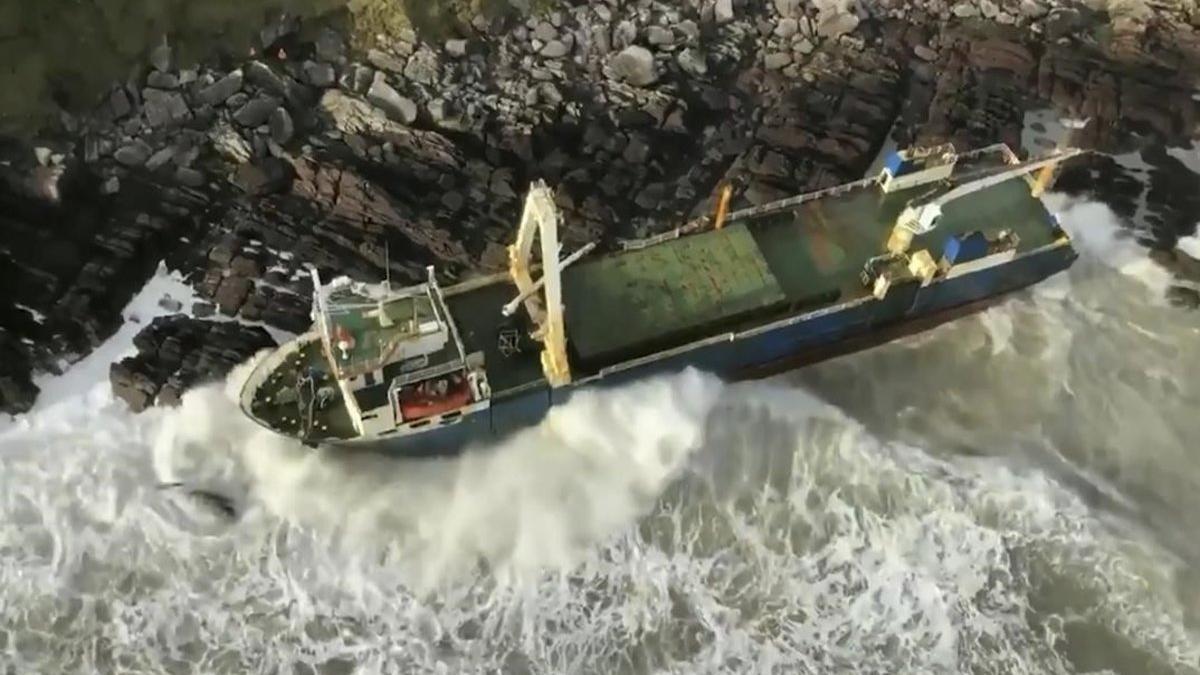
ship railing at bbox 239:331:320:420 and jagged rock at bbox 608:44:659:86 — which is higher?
jagged rock at bbox 608:44:659:86

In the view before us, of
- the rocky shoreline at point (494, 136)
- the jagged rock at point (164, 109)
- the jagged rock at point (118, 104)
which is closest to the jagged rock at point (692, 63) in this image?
the rocky shoreline at point (494, 136)

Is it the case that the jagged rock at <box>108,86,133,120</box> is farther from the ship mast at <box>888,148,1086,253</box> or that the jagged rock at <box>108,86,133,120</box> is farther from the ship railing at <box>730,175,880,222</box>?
the ship mast at <box>888,148,1086,253</box>

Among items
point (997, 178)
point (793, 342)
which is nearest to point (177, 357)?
point (793, 342)

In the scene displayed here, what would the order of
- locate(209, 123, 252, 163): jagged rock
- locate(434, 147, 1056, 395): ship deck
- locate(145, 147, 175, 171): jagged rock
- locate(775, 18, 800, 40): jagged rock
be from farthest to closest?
locate(775, 18, 800, 40): jagged rock, locate(209, 123, 252, 163): jagged rock, locate(145, 147, 175, 171): jagged rock, locate(434, 147, 1056, 395): ship deck

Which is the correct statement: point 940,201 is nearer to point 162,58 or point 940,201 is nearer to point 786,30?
point 786,30

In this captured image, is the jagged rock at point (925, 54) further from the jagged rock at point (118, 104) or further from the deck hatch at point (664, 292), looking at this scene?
the jagged rock at point (118, 104)

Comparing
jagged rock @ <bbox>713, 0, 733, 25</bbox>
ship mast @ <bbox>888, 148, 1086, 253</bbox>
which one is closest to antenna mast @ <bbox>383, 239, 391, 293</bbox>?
ship mast @ <bbox>888, 148, 1086, 253</bbox>
